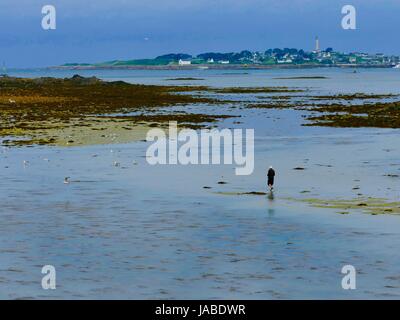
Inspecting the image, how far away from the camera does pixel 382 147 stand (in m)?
48.2

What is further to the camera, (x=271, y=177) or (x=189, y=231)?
(x=271, y=177)

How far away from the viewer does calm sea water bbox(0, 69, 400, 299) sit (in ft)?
63.9

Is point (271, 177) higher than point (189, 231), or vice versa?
point (271, 177)

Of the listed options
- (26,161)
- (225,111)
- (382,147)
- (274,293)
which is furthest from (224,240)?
(225,111)

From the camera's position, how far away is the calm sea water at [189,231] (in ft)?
63.9

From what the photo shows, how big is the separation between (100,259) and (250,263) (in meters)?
3.86

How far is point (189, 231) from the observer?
25.4m

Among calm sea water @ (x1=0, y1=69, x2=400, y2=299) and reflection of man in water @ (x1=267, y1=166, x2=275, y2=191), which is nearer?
calm sea water @ (x1=0, y1=69, x2=400, y2=299)

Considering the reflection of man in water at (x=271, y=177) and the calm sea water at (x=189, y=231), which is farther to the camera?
the reflection of man in water at (x=271, y=177)

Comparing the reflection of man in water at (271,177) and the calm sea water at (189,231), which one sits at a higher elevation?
the reflection of man in water at (271,177)

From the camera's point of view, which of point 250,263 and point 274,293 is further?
point 250,263
